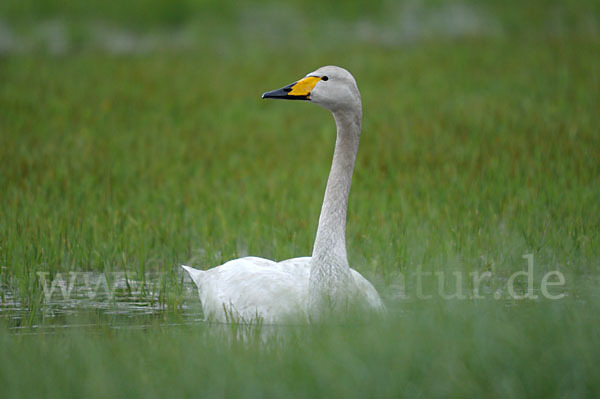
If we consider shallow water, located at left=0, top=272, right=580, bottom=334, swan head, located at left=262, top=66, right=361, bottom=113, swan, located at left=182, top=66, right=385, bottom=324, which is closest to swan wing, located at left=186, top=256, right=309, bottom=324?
swan, located at left=182, top=66, right=385, bottom=324

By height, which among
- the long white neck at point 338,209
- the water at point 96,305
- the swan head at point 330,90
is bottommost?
the water at point 96,305

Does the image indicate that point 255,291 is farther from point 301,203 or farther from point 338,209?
point 301,203

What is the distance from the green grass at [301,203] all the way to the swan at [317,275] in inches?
11.9

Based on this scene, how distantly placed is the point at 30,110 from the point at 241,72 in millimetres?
6254

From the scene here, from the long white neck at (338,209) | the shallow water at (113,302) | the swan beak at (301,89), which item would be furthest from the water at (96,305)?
the swan beak at (301,89)

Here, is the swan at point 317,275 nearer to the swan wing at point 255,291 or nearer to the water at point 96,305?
the swan wing at point 255,291

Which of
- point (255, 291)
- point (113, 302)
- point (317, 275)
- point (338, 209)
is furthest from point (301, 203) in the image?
point (317, 275)

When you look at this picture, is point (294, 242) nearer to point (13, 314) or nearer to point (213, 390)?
point (13, 314)

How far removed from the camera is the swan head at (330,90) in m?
6.31

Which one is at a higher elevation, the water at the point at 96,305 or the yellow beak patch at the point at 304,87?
the yellow beak patch at the point at 304,87

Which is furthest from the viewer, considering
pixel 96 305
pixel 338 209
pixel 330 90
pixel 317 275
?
pixel 96 305

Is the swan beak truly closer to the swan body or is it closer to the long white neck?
the long white neck

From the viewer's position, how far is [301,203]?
9820 mm

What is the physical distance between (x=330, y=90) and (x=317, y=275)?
1.43m
